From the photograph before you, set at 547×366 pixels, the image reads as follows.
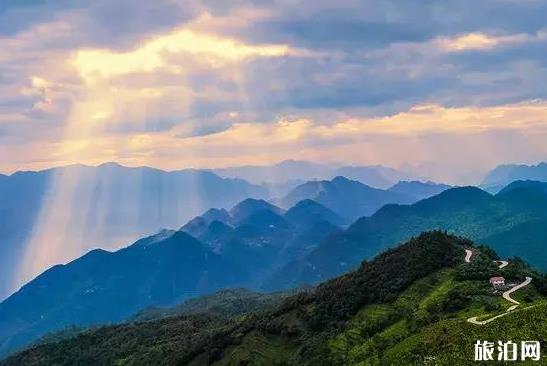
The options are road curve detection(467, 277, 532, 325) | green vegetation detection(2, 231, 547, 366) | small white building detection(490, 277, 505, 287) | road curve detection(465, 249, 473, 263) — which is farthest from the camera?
road curve detection(465, 249, 473, 263)

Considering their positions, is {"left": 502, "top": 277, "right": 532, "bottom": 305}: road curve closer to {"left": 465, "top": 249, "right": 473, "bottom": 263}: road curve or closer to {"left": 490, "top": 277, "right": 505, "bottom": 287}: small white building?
{"left": 490, "top": 277, "right": 505, "bottom": 287}: small white building

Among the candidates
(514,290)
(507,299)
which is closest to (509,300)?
(507,299)

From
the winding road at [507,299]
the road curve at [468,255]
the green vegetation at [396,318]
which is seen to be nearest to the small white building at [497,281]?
the green vegetation at [396,318]

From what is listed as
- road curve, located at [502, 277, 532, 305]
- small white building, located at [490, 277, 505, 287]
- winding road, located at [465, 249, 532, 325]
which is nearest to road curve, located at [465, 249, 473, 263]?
winding road, located at [465, 249, 532, 325]

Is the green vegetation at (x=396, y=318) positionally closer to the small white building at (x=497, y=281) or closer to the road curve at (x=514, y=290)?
the road curve at (x=514, y=290)

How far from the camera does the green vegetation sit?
88.2 m

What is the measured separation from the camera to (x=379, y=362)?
3861 inches

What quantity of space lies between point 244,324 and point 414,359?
90821 mm

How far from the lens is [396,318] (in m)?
123

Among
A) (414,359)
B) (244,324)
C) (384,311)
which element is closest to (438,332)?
(414,359)

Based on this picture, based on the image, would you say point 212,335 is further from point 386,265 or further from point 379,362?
point 379,362

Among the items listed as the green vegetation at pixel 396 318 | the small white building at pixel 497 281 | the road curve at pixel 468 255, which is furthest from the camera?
the road curve at pixel 468 255

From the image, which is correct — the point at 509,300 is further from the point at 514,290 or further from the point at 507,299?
the point at 514,290

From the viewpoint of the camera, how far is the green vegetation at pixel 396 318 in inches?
3474
